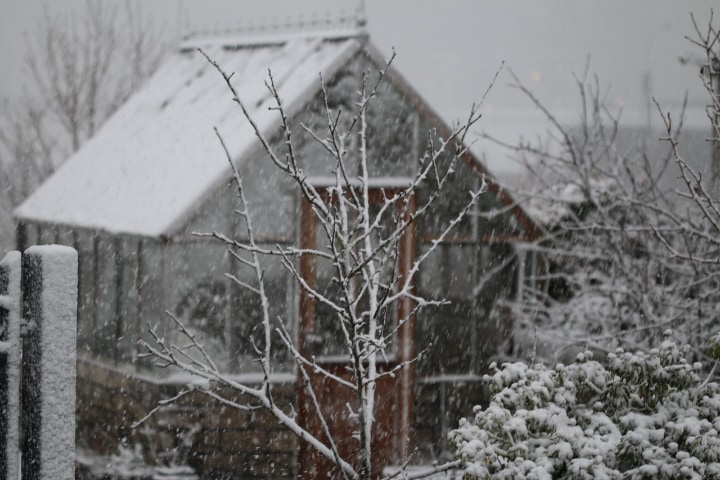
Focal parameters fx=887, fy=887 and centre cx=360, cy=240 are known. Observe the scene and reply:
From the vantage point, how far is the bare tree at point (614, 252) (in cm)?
689

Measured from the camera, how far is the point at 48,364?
10.9 feet

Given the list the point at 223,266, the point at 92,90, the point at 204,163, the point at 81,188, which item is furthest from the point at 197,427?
the point at 92,90

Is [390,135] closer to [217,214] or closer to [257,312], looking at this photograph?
[217,214]

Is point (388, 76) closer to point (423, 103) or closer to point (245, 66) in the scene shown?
point (423, 103)

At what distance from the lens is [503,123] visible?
1633 inches

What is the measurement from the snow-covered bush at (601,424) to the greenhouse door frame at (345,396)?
4338mm

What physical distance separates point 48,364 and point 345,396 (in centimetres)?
608

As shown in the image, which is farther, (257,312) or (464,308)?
(464,308)

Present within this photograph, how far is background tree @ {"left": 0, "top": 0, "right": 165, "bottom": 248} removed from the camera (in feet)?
66.5

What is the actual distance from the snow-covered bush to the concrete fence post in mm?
1764

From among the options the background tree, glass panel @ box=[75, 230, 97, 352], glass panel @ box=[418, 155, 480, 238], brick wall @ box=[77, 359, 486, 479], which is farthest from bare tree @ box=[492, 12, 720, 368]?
the background tree

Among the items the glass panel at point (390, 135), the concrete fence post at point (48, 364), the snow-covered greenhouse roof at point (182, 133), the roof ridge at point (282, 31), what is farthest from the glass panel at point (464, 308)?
the concrete fence post at point (48, 364)

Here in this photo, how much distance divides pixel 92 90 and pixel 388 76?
12169 millimetres

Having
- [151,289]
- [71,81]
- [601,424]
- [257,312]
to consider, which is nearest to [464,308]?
[257,312]
